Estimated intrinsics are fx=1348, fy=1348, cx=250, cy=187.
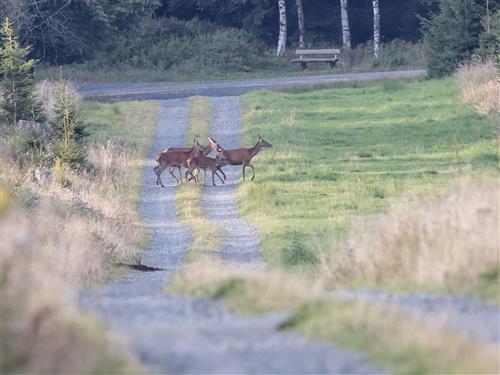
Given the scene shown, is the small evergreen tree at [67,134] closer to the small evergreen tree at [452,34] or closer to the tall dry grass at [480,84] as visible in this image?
the tall dry grass at [480,84]

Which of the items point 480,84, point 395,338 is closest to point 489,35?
point 480,84

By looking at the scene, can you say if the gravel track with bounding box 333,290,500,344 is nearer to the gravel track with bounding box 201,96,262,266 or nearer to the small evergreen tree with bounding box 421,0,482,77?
the gravel track with bounding box 201,96,262,266

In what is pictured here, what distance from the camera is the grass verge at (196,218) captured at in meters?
21.6

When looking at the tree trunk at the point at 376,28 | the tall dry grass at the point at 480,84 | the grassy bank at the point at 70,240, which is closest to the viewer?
the grassy bank at the point at 70,240

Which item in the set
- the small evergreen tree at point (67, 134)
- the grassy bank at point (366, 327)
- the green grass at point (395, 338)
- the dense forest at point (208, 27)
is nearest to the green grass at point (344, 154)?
the dense forest at point (208, 27)

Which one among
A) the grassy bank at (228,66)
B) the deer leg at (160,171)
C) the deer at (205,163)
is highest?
→ the grassy bank at (228,66)

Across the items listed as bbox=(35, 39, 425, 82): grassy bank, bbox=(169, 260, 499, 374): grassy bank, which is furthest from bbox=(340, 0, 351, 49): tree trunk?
bbox=(169, 260, 499, 374): grassy bank

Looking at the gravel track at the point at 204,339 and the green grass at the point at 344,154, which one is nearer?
the gravel track at the point at 204,339

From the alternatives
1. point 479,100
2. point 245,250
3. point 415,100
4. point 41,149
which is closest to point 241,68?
point 415,100

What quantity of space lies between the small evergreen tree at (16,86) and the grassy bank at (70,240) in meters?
1.51

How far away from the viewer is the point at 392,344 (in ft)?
28.8

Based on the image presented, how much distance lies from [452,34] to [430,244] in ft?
118

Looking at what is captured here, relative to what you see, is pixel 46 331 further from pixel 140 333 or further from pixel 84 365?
pixel 140 333

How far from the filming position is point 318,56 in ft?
202
